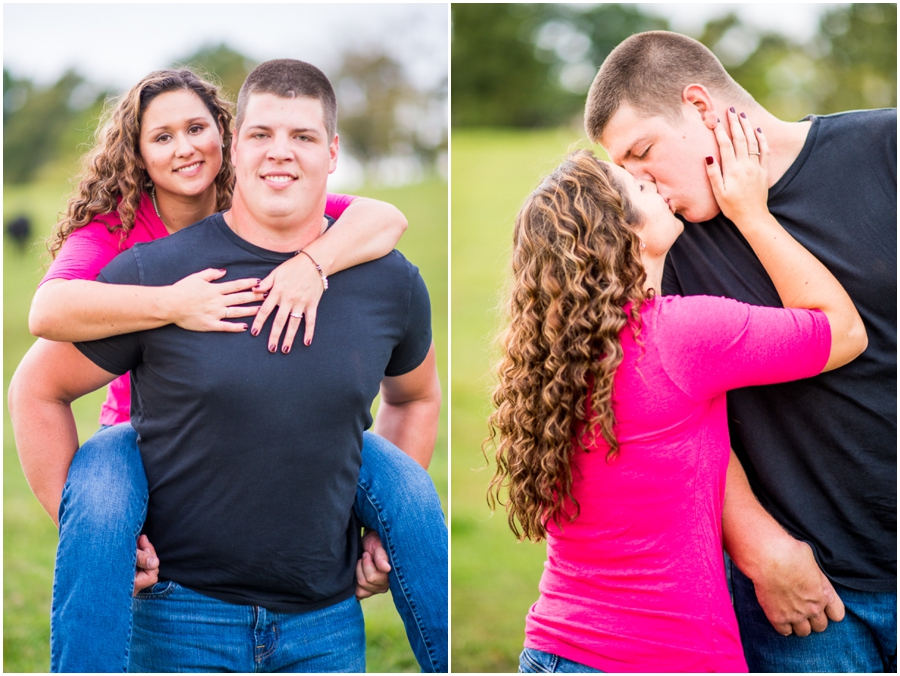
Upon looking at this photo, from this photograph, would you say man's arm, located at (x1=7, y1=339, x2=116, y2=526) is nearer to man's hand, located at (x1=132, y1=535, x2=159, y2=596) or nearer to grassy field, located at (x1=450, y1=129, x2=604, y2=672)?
man's hand, located at (x1=132, y1=535, x2=159, y2=596)

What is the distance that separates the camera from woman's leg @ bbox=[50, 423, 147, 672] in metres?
2.04

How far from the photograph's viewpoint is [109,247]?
7.79ft

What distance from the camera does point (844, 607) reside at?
2.19 metres

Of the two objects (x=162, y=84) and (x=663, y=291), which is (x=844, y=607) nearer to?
(x=663, y=291)

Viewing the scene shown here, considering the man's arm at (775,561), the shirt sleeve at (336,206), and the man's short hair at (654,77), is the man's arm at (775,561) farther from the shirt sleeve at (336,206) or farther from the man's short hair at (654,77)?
the shirt sleeve at (336,206)

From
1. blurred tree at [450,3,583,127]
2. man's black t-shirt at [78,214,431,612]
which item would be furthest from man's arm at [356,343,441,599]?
blurred tree at [450,3,583,127]

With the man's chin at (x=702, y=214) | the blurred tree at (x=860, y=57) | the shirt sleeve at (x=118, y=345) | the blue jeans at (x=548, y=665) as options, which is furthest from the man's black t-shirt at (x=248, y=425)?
the blurred tree at (x=860, y=57)

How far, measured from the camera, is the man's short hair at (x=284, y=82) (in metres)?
2.30

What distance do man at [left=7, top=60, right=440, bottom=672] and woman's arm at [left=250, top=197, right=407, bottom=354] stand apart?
0.05 m

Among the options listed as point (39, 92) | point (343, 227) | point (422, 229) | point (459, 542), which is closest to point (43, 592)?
point (459, 542)

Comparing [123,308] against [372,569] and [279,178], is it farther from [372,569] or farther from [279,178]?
[372,569]

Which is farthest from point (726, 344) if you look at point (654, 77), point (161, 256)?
point (161, 256)

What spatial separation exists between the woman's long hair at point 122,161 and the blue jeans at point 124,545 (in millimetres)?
647

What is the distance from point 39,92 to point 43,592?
41.3 ft
